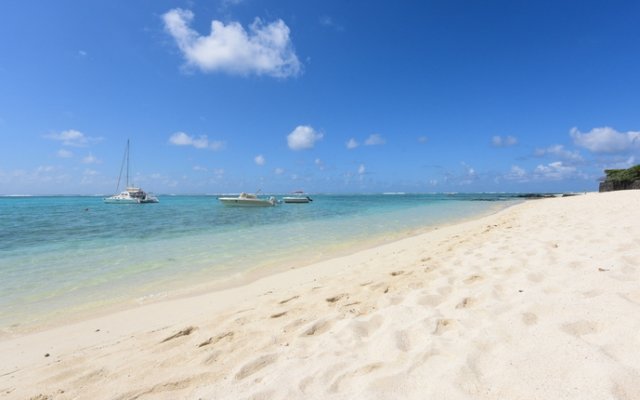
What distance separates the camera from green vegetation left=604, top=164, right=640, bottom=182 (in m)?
48.4

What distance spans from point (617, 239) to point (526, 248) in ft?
4.74

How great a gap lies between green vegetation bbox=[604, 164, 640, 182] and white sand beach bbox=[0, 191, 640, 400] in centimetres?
6061

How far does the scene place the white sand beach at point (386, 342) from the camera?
2.15 meters

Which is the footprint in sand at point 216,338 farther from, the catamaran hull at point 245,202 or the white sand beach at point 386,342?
the catamaran hull at point 245,202

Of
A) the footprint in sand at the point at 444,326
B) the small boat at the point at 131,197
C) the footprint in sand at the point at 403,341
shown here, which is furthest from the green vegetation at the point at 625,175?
the small boat at the point at 131,197

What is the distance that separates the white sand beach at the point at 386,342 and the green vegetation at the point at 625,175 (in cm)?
6061

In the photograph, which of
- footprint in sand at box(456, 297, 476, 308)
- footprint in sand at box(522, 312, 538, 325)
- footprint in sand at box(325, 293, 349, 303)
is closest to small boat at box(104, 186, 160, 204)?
footprint in sand at box(325, 293, 349, 303)

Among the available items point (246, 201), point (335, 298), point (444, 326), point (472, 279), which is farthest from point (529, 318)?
point (246, 201)

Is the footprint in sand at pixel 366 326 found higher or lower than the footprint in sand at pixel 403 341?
lower

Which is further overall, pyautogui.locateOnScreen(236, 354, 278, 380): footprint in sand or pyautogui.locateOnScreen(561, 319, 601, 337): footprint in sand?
pyautogui.locateOnScreen(236, 354, 278, 380): footprint in sand

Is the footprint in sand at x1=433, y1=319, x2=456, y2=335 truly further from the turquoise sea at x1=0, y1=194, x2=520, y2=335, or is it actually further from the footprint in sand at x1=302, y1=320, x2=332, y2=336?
the turquoise sea at x1=0, y1=194, x2=520, y2=335

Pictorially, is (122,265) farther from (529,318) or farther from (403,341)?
(529,318)

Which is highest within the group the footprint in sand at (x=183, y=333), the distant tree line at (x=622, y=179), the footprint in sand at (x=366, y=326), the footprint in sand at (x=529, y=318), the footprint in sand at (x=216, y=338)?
the distant tree line at (x=622, y=179)

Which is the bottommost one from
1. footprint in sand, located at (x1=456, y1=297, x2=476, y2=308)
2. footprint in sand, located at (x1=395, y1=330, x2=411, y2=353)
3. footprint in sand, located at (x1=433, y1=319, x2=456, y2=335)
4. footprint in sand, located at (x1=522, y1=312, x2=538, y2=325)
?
footprint in sand, located at (x1=395, y1=330, x2=411, y2=353)
